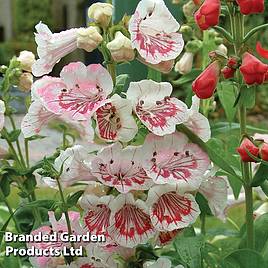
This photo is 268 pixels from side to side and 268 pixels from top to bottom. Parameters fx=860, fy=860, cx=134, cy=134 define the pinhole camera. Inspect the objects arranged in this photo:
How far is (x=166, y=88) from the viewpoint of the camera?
40.6 inches

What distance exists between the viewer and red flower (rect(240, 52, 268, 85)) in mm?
1044

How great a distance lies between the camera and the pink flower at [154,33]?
3.35 feet

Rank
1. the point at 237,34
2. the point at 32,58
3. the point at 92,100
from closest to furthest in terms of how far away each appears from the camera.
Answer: the point at 92,100, the point at 237,34, the point at 32,58

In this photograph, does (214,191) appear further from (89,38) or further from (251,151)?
(89,38)

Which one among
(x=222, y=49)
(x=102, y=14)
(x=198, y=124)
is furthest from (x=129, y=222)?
(x=222, y=49)

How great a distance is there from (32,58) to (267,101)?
6.34 metres

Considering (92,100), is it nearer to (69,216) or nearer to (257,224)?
(69,216)

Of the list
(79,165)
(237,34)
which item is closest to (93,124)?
(79,165)

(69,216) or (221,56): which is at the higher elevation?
(221,56)

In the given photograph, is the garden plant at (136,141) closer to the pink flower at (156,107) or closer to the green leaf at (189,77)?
the pink flower at (156,107)

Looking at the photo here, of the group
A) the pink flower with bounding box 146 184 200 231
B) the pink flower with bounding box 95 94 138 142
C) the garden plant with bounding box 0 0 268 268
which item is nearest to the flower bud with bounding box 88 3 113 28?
the garden plant with bounding box 0 0 268 268

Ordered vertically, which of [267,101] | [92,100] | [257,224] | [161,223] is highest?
[92,100]

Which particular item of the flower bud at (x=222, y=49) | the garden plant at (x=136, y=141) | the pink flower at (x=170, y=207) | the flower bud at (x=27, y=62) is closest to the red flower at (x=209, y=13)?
the garden plant at (x=136, y=141)

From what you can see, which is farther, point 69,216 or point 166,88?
point 69,216
